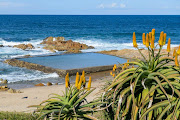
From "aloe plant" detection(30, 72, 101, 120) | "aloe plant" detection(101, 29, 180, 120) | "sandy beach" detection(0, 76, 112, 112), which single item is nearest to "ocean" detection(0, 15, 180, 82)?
"sandy beach" detection(0, 76, 112, 112)

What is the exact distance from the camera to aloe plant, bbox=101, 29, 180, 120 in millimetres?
3082

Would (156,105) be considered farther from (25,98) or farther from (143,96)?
(25,98)

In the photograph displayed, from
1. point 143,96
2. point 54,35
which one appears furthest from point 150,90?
point 54,35

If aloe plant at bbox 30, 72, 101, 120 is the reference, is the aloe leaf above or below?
above

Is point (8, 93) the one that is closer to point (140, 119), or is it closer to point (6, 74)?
point (6, 74)

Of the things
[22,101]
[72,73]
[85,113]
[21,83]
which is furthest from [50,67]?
[85,113]

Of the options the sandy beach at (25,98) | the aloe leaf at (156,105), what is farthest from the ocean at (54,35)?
the aloe leaf at (156,105)

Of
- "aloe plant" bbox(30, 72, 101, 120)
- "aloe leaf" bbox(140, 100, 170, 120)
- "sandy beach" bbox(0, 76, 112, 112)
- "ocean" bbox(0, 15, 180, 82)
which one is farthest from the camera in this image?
"ocean" bbox(0, 15, 180, 82)

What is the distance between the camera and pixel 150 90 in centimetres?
313

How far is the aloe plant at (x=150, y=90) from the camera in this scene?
3082 mm

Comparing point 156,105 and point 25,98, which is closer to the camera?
point 156,105

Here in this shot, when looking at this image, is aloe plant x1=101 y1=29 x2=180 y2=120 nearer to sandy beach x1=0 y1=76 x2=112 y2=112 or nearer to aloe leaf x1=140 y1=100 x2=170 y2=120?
aloe leaf x1=140 y1=100 x2=170 y2=120

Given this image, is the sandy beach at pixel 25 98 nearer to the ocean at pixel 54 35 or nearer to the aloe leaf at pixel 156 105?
the ocean at pixel 54 35

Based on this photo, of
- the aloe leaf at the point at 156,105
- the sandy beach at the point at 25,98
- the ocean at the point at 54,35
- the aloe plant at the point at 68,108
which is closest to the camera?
the aloe leaf at the point at 156,105
